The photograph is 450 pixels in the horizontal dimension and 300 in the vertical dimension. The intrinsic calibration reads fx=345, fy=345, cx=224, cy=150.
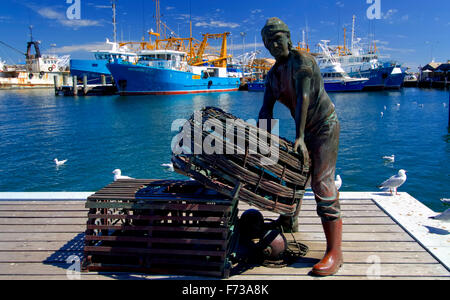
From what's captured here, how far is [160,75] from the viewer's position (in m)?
62.3

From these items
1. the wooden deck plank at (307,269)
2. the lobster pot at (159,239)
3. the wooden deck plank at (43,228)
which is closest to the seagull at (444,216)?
the wooden deck plank at (307,269)

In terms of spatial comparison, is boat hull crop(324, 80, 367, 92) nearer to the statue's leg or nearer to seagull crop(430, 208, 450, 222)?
seagull crop(430, 208, 450, 222)

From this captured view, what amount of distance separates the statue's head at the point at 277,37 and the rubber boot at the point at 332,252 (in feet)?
6.06

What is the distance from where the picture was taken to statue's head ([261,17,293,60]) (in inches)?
135

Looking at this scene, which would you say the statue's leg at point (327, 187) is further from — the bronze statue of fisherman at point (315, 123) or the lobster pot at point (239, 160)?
the lobster pot at point (239, 160)

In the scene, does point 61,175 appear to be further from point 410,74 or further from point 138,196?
point 410,74

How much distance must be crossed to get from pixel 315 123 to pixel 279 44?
900 mm

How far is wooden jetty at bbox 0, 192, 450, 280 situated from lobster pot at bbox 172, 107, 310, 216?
2.95 feet

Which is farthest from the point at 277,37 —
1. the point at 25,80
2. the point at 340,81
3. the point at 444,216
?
the point at 25,80

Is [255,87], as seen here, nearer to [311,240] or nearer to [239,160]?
[311,240]

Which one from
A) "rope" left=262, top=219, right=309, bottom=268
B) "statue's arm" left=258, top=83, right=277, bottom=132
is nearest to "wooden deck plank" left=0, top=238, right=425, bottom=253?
"rope" left=262, top=219, right=309, bottom=268

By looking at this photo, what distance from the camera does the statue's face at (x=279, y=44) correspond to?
11.4 ft
